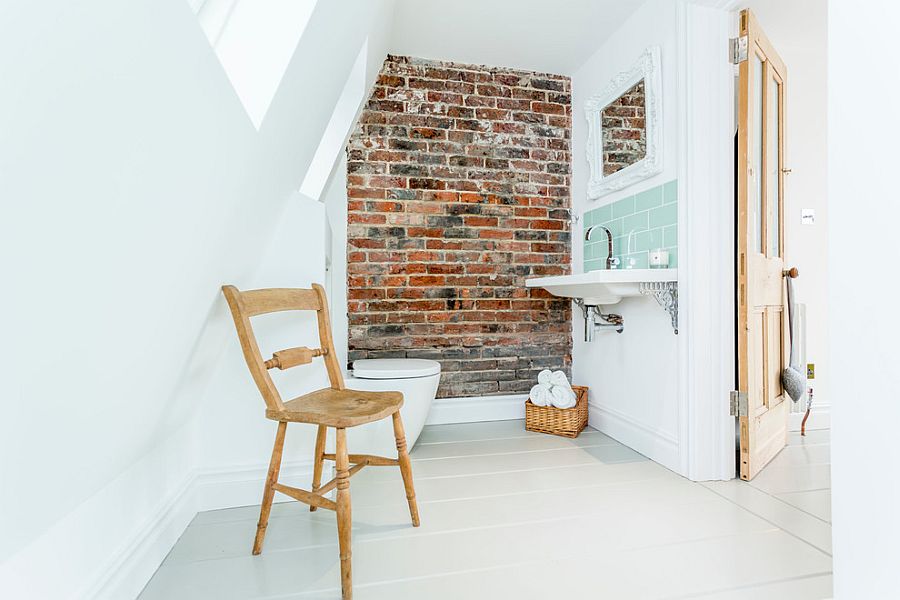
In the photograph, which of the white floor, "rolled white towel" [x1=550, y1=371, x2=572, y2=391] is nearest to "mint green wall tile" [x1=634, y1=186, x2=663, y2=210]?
"rolled white towel" [x1=550, y1=371, x2=572, y2=391]

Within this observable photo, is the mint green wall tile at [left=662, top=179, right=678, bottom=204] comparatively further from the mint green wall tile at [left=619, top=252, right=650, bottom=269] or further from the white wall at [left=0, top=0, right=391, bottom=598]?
the white wall at [left=0, top=0, right=391, bottom=598]

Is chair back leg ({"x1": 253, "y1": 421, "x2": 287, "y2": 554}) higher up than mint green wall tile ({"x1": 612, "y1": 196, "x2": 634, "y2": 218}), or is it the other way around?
mint green wall tile ({"x1": 612, "y1": 196, "x2": 634, "y2": 218})

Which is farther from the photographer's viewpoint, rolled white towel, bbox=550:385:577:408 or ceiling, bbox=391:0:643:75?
rolled white towel, bbox=550:385:577:408

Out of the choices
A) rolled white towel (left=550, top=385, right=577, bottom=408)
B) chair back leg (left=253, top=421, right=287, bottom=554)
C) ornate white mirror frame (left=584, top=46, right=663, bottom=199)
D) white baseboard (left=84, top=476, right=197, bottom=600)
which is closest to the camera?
white baseboard (left=84, top=476, right=197, bottom=600)

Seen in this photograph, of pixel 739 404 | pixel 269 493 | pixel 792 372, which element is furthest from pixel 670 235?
pixel 269 493

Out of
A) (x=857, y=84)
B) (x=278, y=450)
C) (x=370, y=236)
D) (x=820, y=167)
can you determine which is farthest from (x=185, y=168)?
(x=820, y=167)

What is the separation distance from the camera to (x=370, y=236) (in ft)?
10.2

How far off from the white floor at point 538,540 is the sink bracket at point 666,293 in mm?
720

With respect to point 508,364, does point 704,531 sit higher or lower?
lower

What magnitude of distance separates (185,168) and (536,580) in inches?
53.6

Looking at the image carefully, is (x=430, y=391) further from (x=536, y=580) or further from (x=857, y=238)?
(x=857, y=238)

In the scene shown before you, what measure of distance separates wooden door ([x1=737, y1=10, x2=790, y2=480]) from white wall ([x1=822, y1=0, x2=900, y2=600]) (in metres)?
1.26

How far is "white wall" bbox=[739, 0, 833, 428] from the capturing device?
299 centimetres

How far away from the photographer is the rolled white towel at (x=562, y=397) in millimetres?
2945
